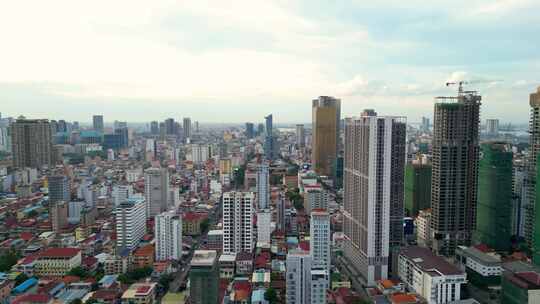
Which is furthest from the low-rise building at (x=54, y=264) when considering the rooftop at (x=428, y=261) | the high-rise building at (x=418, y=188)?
the high-rise building at (x=418, y=188)

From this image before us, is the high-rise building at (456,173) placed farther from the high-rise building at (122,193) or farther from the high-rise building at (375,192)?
the high-rise building at (122,193)

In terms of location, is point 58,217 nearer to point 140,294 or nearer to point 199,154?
point 140,294

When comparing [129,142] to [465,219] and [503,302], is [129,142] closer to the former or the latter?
[465,219]

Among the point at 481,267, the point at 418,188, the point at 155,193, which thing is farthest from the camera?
the point at 155,193

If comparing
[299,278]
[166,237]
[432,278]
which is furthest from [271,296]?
[166,237]

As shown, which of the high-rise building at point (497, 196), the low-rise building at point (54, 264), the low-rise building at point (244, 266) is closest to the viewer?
the low-rise building at point (54, 264)

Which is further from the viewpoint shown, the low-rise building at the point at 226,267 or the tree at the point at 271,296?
the low-rise building at the point at 226,267

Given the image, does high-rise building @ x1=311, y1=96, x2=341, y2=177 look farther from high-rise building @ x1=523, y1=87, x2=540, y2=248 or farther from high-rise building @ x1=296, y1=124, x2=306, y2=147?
high-rise building @ x1=523, y1=87, x2=540, y2=248
